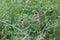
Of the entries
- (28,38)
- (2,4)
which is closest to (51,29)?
(28,38)

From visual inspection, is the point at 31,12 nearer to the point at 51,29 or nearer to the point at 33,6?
the point at 33,6

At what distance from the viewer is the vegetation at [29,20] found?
3740 millimetres

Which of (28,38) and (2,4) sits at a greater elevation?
(2,4)

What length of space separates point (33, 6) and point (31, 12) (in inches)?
3.6

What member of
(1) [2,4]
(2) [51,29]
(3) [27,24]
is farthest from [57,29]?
(1) [2,4]

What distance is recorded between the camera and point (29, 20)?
3926mm

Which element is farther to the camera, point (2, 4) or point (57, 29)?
point (2, 4)

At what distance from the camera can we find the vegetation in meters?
3.74

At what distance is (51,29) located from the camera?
3.90 meters

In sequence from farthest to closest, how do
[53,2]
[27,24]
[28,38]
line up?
[53,2], [27,24], [28,38]

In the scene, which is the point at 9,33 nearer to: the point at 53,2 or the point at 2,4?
the point at 2,4

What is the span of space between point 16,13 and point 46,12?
0.42 meters

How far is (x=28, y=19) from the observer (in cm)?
394

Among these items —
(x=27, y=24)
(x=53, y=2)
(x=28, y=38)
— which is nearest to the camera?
(x=28, y=38)
